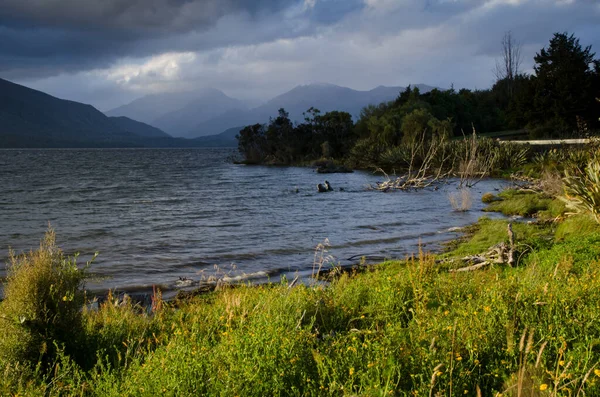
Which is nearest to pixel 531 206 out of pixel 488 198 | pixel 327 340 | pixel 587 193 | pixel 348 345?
pixel 488 198

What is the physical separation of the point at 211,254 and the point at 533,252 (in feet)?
28.8

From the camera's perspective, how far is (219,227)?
20.5 meters

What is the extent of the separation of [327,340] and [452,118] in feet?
191

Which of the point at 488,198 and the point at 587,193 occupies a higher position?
the point at 587,193

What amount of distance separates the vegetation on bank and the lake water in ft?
9.83

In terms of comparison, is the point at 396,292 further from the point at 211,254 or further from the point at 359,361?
the point at 211,254

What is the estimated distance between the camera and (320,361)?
458 centimetres

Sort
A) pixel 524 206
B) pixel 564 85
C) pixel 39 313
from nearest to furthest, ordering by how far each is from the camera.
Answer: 1. pixel 39 313
2. pixel 524 206
3. pixel 564 85

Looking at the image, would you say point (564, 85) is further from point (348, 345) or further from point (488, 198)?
point (348, 345)

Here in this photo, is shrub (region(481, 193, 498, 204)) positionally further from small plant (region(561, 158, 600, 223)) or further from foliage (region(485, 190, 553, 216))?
small plant (region(561, 158, 600, 223))

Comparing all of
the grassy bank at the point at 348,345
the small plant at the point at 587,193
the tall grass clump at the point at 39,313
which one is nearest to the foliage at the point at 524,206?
the small plant at the point at 587,193

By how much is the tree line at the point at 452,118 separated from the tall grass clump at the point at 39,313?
103ft

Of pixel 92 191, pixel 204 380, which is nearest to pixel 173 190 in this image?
pixel 92 191

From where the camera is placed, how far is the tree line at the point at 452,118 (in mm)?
46938
